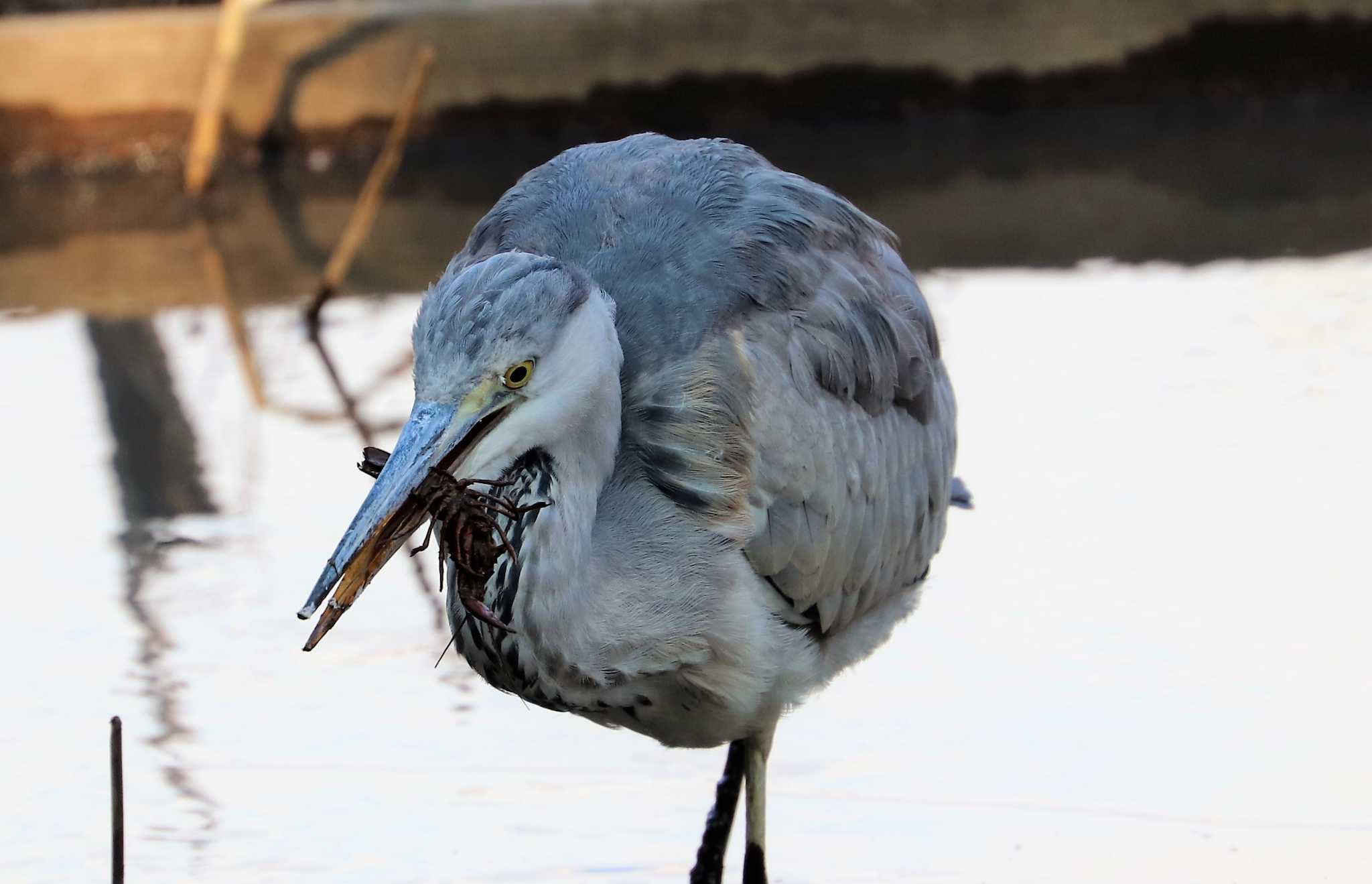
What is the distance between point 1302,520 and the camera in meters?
6.45

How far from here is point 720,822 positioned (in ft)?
15.9

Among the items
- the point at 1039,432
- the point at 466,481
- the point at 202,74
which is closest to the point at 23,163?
the point at 202,74

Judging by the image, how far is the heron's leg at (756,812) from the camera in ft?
15.4

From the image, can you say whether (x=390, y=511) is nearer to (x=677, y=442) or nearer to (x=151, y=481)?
(x=677, y=442)

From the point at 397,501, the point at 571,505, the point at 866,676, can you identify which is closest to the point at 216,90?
the point at 866,676

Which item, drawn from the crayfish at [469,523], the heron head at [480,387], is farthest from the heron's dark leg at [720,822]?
the heron head at [480,387]

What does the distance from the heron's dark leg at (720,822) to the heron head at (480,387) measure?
4.54 feet

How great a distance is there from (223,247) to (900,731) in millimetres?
6135

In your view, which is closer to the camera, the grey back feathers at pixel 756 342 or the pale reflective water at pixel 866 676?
the grey back feathers at pixel 756 342

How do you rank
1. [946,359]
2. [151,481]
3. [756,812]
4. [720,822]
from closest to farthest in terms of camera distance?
[756,812], [720,822], [151,481], [946,359]

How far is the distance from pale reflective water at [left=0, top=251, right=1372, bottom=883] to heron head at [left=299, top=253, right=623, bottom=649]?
4.77 feet

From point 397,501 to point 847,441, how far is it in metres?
1.46

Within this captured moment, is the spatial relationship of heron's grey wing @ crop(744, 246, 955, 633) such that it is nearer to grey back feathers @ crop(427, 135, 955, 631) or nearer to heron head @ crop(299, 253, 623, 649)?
grey back feathers @ crop(427, 135, 955, 631)

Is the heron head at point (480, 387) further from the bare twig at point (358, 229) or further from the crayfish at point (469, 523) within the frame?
the bare twig at point (358, 229)
